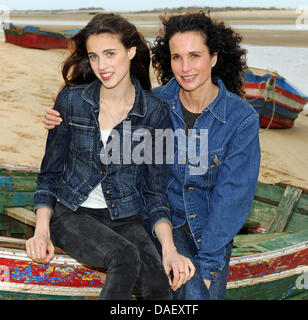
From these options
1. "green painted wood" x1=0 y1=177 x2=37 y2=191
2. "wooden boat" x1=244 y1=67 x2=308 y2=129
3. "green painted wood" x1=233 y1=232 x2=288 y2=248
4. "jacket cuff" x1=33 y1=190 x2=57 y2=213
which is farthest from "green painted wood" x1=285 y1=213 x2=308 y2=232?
"wooden boat" x1=244 y1=67 x2=308 y2=129

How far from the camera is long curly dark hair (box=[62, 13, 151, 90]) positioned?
272 centimetres

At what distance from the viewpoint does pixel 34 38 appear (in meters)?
20.1

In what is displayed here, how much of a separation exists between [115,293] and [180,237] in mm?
749

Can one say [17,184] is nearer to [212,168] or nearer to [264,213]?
[212,168]

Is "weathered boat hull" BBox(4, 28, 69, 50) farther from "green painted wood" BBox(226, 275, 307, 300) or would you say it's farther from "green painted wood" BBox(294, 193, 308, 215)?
"green painted wood" BBox(226, 275, 307, 300)

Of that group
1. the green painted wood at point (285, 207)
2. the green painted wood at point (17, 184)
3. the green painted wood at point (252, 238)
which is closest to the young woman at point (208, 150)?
the green painted wood at point (252, 238)

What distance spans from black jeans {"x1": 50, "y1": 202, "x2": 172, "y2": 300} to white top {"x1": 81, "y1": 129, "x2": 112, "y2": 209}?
30 millimetres

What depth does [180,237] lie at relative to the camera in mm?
3012

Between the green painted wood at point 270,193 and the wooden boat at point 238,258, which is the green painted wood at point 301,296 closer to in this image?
the wooden boat at point 238,258

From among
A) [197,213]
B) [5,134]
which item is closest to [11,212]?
[197,213]

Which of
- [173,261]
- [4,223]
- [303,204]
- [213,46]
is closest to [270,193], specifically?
[303,204]

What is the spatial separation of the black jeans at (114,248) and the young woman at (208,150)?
33cm

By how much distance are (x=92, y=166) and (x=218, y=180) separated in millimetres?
806
